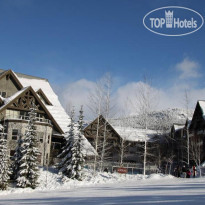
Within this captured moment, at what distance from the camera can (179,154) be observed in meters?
50.0

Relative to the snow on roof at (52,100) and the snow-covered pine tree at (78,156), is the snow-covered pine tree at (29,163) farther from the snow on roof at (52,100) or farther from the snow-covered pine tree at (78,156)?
the snow on roof at (52,100)

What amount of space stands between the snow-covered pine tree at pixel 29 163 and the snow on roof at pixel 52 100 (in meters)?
12.6

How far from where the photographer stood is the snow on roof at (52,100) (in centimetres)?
4046

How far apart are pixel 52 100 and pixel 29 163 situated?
20936 millimetres

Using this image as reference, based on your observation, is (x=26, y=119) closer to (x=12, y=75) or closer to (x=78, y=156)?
(x=12, y=75)

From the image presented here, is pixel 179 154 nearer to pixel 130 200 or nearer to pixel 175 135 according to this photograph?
pixel 175 135

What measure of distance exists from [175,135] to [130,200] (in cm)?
4606

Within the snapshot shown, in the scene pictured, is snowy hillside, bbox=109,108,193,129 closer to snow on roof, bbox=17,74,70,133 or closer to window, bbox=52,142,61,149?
snow on roof, bbox=17,74,70,133

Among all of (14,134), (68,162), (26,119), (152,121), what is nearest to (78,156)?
(68,162)

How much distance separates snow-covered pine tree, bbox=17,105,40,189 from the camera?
2431 cm

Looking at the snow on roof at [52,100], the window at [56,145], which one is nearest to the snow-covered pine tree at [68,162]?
the window at [56,145]

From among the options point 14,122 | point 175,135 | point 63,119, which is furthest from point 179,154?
point 14,122

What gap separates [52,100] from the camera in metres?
45.0

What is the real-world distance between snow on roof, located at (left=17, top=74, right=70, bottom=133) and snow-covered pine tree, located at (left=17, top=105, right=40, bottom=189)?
1257 cm
